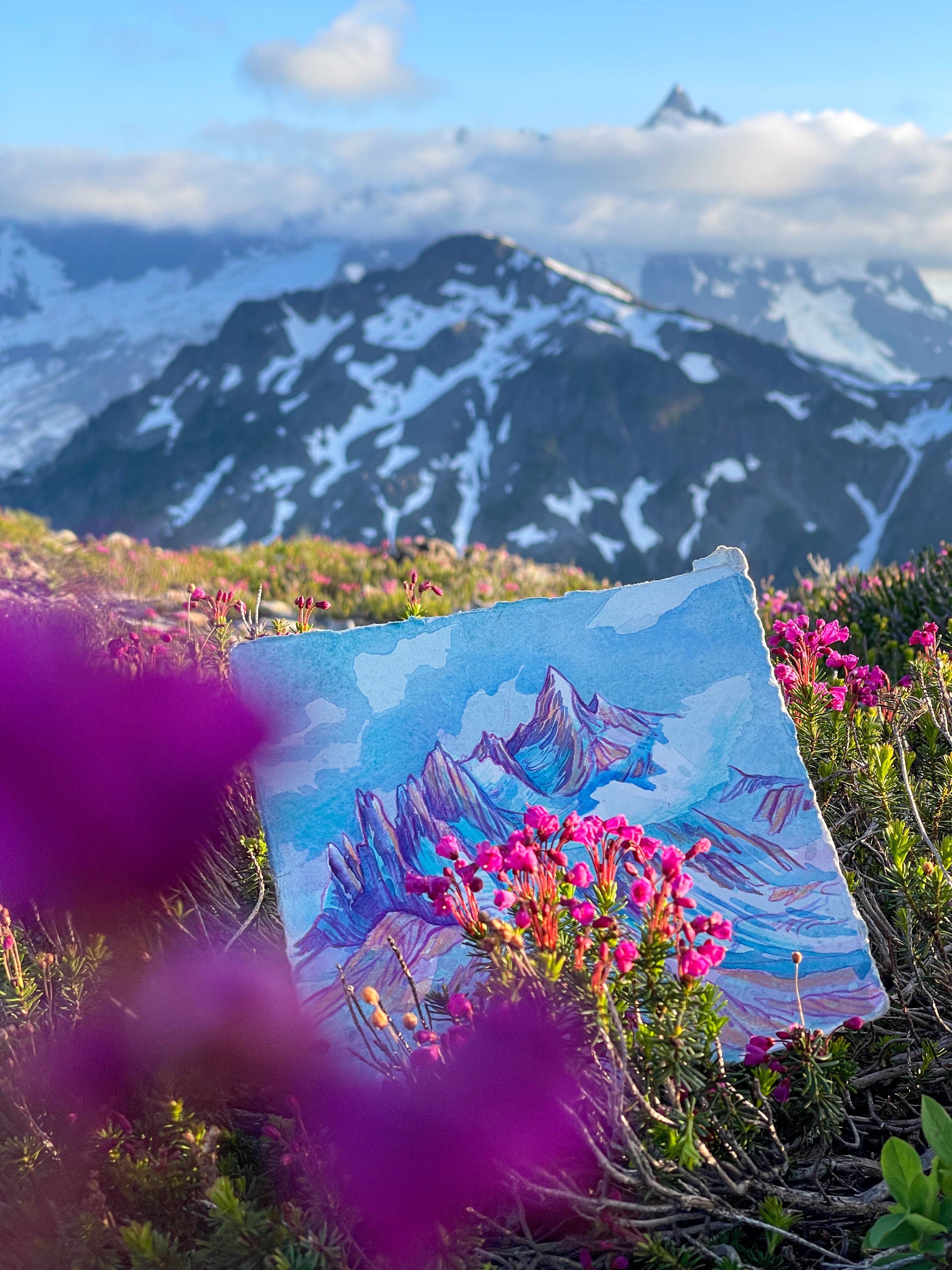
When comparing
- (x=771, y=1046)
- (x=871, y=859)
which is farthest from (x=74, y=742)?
(x=871, y=859)

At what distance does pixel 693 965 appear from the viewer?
6.14 feet

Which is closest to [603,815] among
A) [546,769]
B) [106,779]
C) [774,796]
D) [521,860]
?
[546,769]

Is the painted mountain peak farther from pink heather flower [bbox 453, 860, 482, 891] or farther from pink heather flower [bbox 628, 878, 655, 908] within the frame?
pink heather flower [bbox 628, 878, 655, 908]

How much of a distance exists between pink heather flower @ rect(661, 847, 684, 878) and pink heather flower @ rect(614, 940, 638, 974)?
0.17 meters

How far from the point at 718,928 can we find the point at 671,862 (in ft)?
0.59

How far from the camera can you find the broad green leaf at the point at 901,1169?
5.75 ft

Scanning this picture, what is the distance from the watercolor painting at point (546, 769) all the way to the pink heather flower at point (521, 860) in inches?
21.8

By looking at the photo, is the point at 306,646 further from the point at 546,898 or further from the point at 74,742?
the point at 546,898

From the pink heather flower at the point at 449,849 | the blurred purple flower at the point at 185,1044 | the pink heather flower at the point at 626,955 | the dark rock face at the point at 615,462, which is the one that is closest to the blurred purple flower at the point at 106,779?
the blurred purple flower at the point at 185,1044

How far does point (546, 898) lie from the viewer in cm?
199

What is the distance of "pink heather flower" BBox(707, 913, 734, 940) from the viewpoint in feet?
6.16

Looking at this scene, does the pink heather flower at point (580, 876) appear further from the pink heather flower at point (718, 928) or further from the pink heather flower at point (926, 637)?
the pink heather flower at point (926, 637)

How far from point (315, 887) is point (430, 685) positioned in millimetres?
711

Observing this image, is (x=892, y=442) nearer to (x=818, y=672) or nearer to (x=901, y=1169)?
(x=818, y=672)
